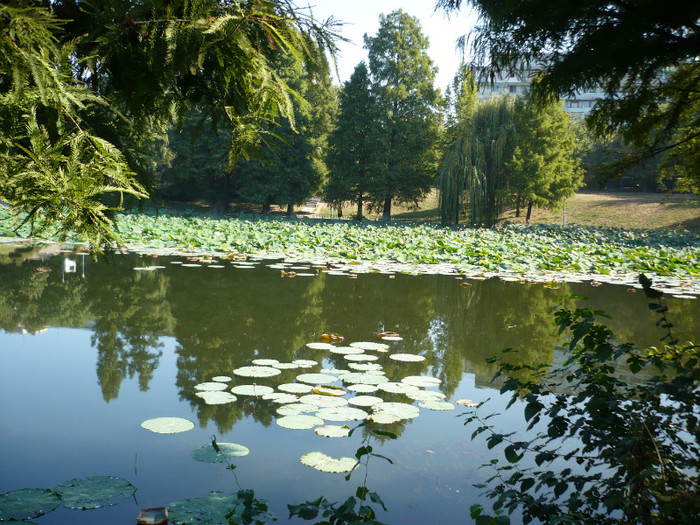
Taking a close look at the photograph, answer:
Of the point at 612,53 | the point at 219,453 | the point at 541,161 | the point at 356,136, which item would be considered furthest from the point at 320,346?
the point at 356,136

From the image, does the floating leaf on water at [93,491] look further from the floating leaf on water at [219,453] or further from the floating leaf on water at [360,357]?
the floating leaf on water at [360,357]

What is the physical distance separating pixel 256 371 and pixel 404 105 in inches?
1020

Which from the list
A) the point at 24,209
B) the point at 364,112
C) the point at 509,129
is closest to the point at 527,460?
the point at 24,209

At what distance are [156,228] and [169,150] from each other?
1754 centimetres

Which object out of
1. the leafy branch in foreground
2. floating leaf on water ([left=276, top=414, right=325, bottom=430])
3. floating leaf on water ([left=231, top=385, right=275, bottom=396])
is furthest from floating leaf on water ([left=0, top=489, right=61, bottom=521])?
the leafy branch in foreground

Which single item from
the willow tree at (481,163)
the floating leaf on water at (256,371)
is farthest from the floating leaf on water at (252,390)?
the willow tree at (481,163)

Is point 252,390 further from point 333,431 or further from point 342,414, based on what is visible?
point 333,431

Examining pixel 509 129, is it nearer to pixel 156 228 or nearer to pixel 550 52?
pixel 156 228

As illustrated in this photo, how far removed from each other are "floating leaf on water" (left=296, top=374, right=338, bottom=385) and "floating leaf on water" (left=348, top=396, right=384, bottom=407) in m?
0.33

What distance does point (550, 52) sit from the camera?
2.91 m

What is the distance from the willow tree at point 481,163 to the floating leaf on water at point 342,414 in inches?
769

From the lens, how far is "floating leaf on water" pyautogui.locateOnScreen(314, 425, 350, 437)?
265 centimetres

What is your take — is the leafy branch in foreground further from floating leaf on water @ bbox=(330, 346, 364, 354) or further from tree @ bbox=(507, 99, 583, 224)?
tree @ bbox=(507, 99, 583, 224)

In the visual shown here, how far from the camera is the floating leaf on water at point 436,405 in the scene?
10.2ft
